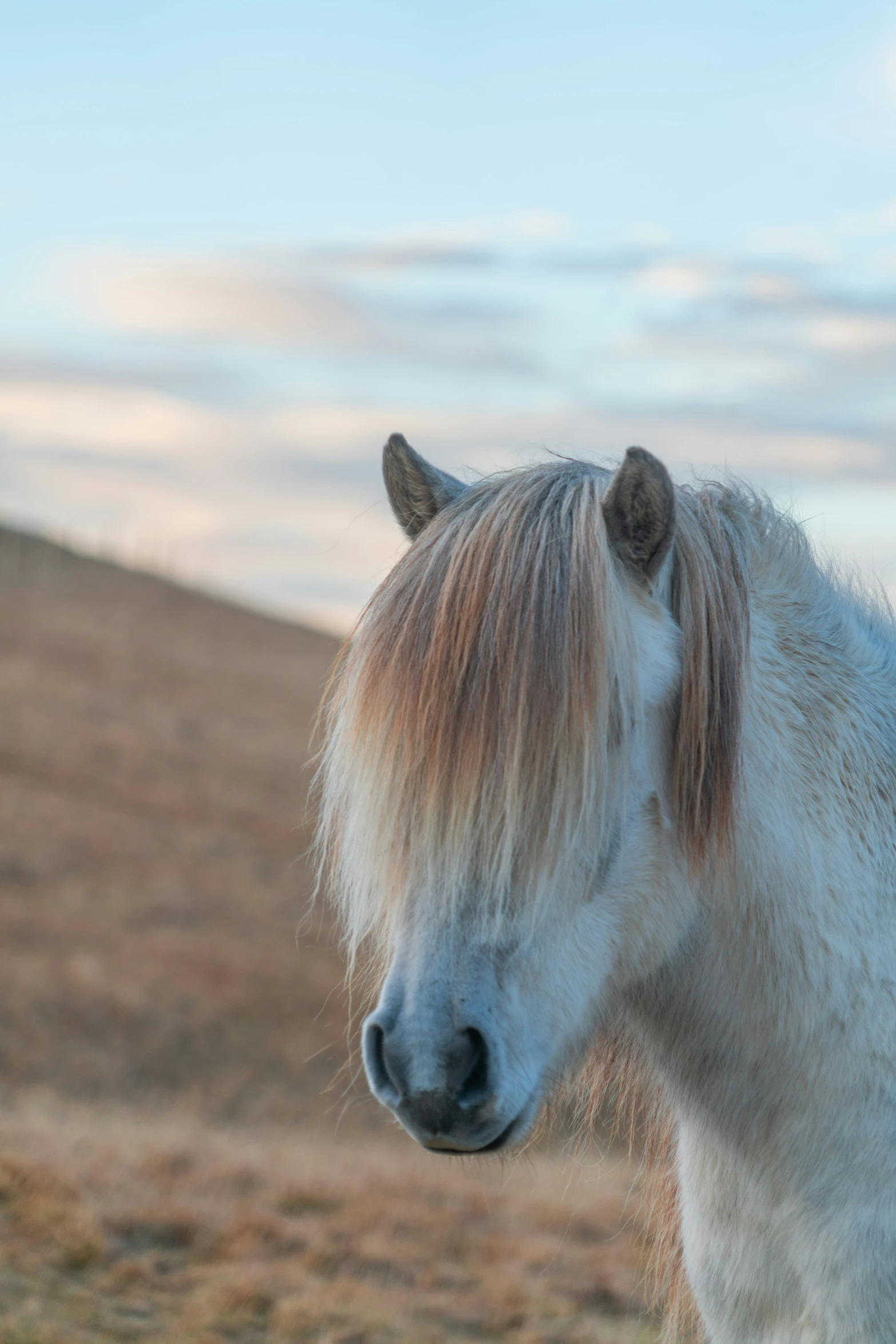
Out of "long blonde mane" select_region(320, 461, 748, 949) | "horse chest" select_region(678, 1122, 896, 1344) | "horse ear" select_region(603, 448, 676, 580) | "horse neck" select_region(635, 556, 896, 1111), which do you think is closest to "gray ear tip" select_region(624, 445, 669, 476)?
"horse ear" select_region(603, 448, 676, 580)

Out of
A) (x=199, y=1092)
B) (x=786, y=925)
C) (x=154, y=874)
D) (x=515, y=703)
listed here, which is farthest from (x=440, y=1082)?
(x=154, y=874)

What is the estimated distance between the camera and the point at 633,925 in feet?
7.15

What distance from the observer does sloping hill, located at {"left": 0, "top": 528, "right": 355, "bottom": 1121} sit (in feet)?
39.7

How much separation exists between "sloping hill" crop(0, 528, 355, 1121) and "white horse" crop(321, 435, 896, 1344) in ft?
14.6

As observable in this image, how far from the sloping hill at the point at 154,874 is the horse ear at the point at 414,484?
4327 mm

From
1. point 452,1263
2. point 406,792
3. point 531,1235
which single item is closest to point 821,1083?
point 406,792

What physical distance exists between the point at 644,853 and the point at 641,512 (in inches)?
24.2

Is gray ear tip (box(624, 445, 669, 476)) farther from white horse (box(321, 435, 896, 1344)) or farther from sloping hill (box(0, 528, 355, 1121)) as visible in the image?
sloping hill (box(0, 528, 355, 1121))

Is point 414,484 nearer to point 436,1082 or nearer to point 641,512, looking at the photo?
point 641,512

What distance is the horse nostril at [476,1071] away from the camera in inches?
75.6

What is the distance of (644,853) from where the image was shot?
85.6 inches

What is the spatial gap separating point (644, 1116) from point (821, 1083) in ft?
3.71

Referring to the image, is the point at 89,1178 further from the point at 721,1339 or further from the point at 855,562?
the point at 855,562

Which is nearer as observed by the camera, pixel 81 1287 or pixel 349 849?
pixel 349 849
